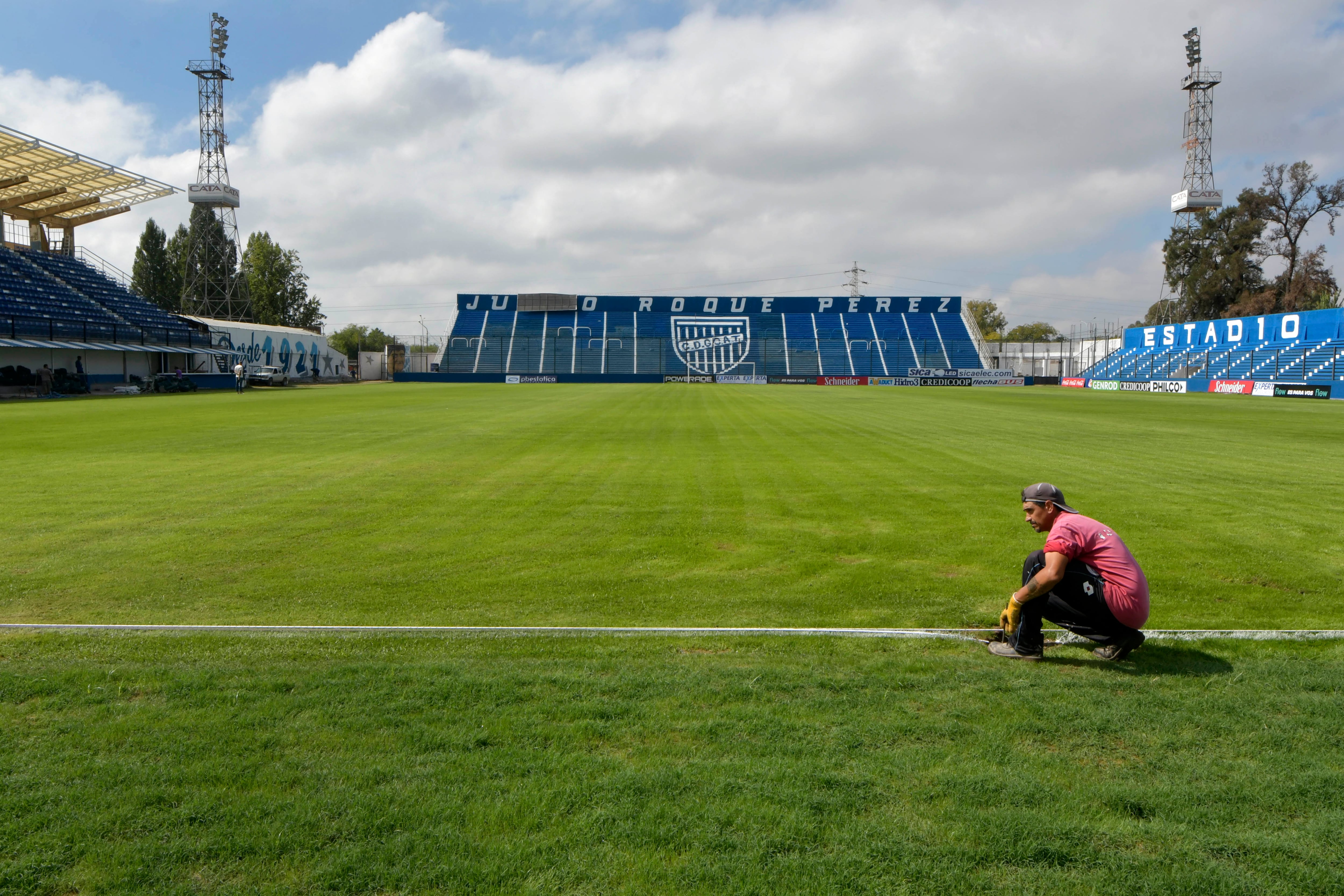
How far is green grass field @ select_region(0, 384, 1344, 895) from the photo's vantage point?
2809 millimetres

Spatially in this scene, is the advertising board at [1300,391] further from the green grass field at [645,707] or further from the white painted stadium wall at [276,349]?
the white painted stadium wall at [276,349]

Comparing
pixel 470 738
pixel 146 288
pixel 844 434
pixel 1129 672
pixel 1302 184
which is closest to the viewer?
pixel 470 738

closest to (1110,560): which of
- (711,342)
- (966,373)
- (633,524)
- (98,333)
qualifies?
(633,524)

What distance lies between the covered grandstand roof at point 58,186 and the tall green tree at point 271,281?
3184cm

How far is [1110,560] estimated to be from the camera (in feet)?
15.6

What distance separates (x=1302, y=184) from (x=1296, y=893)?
3570 inches

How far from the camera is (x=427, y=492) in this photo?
10688 millimetres

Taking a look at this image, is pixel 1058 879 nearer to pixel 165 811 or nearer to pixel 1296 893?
pixel 1296 893

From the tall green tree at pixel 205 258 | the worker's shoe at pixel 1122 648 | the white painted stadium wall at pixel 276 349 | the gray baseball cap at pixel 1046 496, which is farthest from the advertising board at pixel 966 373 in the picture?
the worker's shoe at pixel 1122 648

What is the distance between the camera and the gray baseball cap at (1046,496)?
16.3ft

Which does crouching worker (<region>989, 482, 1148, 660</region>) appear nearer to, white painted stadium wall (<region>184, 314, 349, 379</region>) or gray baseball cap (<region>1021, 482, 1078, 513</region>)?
gray baseball cap (<region>1021, 482, 1078, 513</region>)

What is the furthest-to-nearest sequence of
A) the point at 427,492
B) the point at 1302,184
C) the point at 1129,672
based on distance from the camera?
the point at 1302,184 < the point at 427,492 < the point at 1129,672

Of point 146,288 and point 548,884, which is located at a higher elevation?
point 146,288

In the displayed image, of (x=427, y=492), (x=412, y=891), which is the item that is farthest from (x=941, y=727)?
(x=427, y=492)
